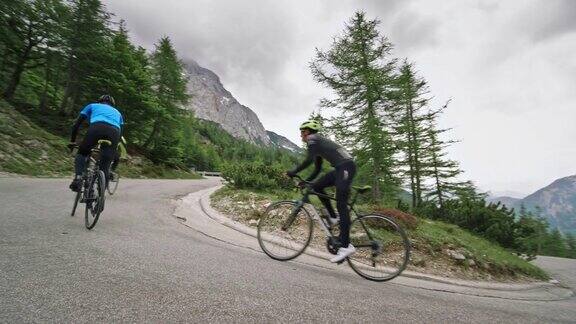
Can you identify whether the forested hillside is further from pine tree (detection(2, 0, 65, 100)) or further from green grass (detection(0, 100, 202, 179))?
green grass (detection(0, 100, 202, 179))

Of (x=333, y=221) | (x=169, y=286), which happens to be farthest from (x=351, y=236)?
(x=169, y=286)

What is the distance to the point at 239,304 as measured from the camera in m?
2.69

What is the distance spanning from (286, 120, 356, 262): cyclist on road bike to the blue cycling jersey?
361 cm

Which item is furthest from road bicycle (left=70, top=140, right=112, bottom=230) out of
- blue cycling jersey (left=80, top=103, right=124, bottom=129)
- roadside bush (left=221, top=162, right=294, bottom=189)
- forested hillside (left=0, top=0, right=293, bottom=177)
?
forested hillside (left=0, top=0, right=293, bottom=177)

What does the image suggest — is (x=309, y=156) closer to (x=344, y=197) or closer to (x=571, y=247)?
(x=344, y=197)

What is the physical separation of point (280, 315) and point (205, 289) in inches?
33.5

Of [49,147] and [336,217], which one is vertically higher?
[49,147]

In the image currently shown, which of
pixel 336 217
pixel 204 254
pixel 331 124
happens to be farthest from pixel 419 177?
pixel 204 254

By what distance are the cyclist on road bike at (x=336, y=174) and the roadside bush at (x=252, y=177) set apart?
5.52 m

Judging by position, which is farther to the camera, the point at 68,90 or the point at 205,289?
the point at 68,90

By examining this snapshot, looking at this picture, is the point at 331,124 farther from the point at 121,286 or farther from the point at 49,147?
the point at 49,147

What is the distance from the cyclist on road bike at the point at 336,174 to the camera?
186 inches

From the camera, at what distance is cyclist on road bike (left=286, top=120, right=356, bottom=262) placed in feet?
15.5

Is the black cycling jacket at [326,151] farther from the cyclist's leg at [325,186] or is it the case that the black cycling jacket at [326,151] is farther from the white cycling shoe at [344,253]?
the white cycling shoe at [344,253]
